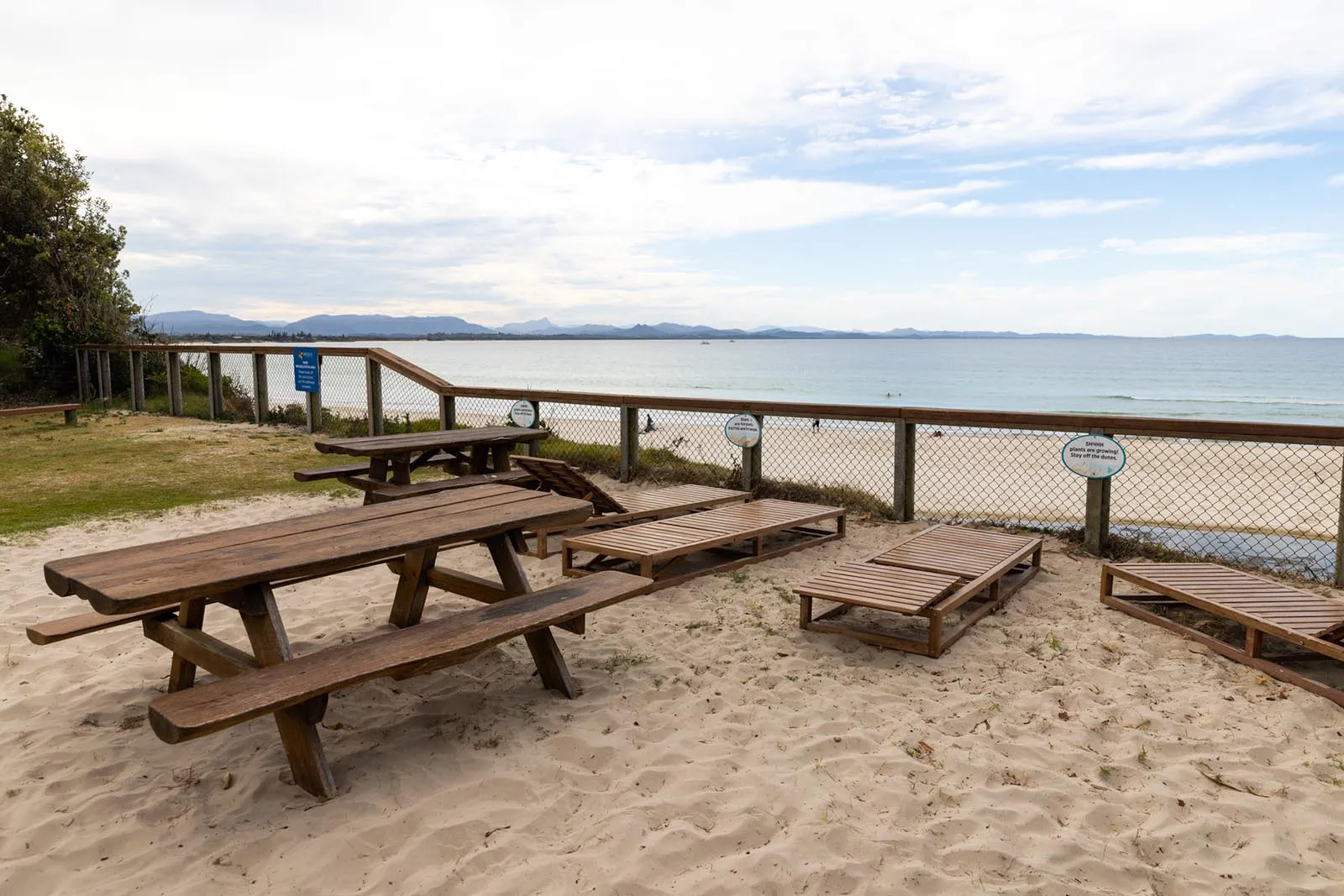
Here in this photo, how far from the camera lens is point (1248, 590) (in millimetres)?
4543

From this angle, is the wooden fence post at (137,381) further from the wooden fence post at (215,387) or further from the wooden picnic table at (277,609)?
the wooden picnic table at (277,609)

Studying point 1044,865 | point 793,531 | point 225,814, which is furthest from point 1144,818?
point 793,531

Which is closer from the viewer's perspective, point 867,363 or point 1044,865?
point 1044,865

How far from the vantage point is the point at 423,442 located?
6.44 m

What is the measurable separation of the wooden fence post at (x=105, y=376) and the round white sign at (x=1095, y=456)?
17.3 metres

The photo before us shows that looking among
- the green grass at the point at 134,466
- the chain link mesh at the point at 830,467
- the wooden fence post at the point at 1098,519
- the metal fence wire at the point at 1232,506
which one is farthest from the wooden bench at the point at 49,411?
the metal fence wire at the point at 1232,506

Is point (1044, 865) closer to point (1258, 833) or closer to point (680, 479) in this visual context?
point (1258, 833)

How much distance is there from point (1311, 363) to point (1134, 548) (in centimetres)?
7828

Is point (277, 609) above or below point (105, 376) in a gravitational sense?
below

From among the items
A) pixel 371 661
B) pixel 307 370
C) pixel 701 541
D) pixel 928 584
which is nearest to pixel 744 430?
pixel 701 541

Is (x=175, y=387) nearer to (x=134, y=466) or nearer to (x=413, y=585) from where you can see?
(x=134, y=466)

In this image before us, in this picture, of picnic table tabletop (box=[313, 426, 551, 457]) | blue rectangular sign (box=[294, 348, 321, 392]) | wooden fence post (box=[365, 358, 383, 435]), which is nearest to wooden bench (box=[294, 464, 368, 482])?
picnic table tabletop (box=[313, 426, 551, 457])

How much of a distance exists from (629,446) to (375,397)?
14.2ft

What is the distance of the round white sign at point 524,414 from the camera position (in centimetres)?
908
